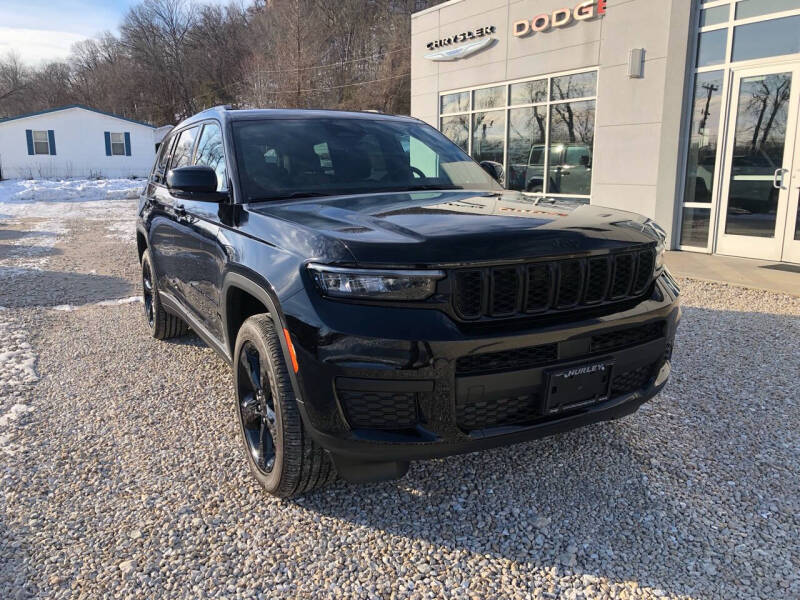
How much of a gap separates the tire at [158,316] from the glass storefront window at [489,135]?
9.76 metres

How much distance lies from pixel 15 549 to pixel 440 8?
14894 mm

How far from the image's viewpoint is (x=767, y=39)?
8141mm

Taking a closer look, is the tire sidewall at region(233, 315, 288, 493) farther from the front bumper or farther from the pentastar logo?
the pentastar logo

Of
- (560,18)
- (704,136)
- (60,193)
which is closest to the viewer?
(704,136)

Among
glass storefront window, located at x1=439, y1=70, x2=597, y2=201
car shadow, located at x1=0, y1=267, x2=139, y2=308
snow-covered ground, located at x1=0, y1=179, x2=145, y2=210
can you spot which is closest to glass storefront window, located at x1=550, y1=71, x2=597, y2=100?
glass storefront window, located at x1=439, y1=70, x2=597, y2=201

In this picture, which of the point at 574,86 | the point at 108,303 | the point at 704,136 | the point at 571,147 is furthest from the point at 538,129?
the point at 108,303

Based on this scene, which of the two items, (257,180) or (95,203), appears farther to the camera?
(95,203)

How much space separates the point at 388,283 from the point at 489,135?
12.4 metres

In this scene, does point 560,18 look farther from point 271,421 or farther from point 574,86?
point 271,421

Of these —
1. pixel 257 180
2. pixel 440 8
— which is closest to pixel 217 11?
pixel 440 8

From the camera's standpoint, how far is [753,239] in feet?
28.1

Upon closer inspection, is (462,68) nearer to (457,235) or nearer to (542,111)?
(542,111)

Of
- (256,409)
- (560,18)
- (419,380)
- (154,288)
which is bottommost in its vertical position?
(256,409)

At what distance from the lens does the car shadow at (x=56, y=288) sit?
7039mm
